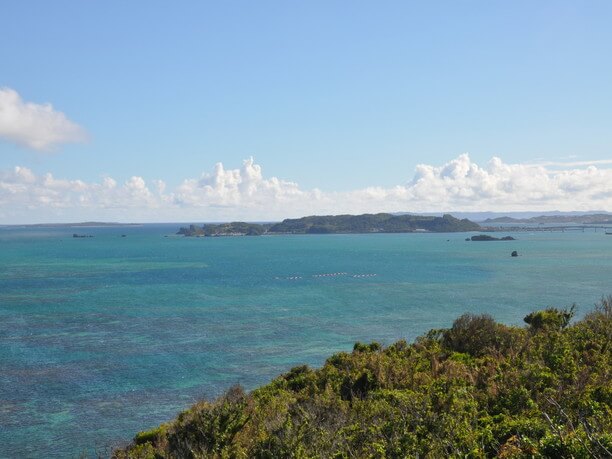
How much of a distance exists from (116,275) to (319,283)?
49.3 meters

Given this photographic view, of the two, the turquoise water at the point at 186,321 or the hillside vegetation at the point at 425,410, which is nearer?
the hillside vegetation at the point at 425,410

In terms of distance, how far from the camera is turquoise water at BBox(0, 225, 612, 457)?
130ft

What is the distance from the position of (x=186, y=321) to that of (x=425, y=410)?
54.6 meters

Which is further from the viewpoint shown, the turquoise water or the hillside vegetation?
the turquoise water

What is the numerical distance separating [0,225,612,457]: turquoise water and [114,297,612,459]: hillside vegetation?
10.7 meters

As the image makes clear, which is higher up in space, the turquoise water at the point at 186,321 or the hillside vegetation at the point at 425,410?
the hillside vegetation at the point at 425,410

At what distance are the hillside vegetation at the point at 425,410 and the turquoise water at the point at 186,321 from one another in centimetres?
1074

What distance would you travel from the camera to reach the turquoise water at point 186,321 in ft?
130

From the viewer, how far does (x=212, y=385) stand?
44.7 meters

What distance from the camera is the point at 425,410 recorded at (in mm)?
22062

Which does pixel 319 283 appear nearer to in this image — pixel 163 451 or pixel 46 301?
pixel 46 301

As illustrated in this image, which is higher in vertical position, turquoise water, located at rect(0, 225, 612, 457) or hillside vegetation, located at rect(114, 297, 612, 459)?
hillside vegetation, located at rect(114, 297, 612, 459)

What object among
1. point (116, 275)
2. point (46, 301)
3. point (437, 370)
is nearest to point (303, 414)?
point (437, 370)

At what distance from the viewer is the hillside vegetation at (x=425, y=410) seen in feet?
62.4
